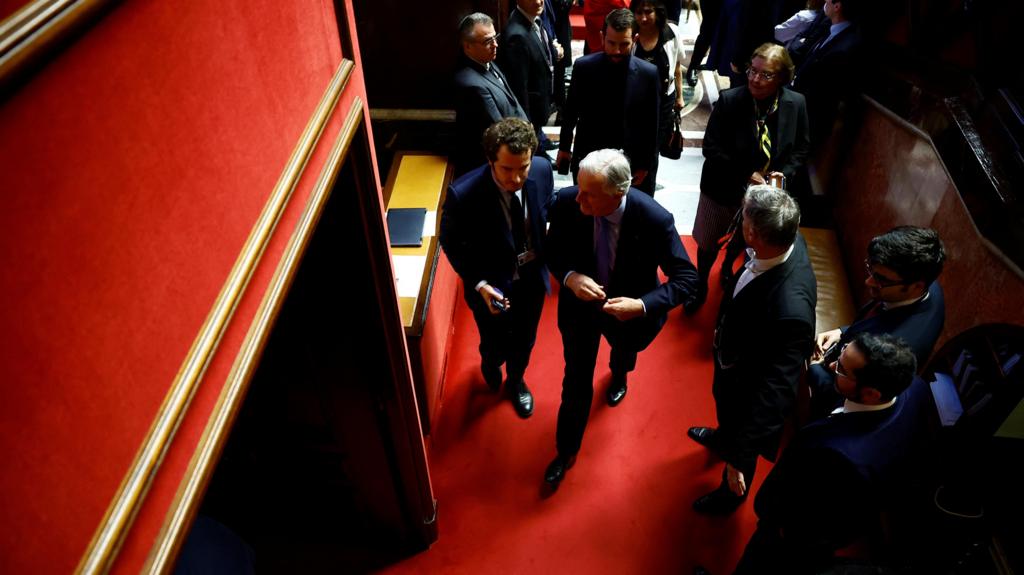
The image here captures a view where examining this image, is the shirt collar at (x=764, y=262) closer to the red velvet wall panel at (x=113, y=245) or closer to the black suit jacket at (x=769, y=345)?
the black suit jacket at (x=769, y=345)

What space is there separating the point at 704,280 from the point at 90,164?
4148 mm

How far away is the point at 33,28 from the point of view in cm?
62

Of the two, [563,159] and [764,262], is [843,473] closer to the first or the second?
[764,262]

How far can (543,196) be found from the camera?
3219mm

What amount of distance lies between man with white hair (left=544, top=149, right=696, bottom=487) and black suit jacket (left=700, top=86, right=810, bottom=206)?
47.5 inches

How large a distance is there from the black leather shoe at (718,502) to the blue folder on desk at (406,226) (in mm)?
2225

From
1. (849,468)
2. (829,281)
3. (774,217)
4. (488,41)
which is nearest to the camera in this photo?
(849,468)

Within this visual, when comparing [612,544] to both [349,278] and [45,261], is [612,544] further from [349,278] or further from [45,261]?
[45,261]

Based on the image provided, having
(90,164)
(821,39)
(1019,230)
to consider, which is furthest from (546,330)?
(90,164)

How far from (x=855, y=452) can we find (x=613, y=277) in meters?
1.28

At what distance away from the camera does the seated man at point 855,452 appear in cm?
201

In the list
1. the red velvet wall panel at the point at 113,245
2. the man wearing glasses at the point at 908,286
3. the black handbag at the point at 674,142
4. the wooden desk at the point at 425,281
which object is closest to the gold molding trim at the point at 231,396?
the red velvet wall panel at the point at 113,245

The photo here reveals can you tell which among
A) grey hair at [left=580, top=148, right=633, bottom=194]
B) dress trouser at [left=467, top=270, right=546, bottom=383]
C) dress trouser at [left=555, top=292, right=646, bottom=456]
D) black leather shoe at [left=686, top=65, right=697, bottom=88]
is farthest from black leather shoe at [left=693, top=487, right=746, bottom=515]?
black leather shoe at [left=686, top=65, right=697, bottom=88]

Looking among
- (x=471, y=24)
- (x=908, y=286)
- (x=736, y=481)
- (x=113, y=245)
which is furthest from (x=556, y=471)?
(x=113, y=245)
